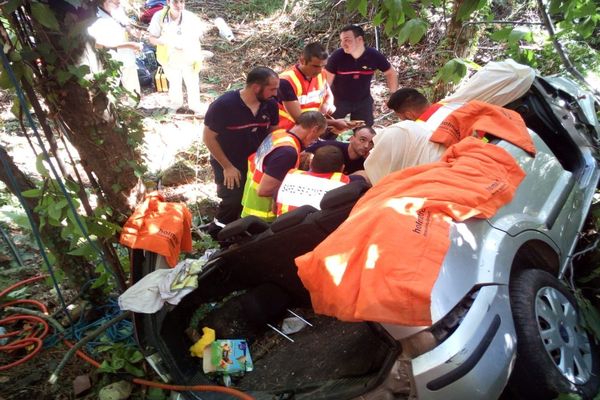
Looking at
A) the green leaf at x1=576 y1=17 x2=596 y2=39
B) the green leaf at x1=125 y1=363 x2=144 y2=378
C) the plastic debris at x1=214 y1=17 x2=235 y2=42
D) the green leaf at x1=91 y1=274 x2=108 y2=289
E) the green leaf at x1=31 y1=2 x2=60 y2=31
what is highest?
the plastic debris at x1=214 y1=17 x2=235 y2=42

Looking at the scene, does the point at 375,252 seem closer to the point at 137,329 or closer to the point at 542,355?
the point at 542,355

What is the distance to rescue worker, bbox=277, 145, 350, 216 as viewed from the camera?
10.5ft

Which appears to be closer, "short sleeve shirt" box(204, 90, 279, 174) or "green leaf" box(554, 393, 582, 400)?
"green leaf" box(554, 393, 582, 400)

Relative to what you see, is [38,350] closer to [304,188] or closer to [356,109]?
[304,188]

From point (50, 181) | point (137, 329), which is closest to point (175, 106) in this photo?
point (50, 181)

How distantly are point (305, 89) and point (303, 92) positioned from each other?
0.04 m

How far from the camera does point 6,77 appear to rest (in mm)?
2439

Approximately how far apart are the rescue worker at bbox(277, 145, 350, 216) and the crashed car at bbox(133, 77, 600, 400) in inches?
17.5

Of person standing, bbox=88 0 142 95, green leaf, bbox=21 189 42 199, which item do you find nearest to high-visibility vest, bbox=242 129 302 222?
green leaf, bbox=21 189 42 199

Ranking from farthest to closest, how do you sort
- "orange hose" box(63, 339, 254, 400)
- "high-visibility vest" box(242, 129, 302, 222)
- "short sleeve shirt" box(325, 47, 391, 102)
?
"short sleeve shirt" box(325, 47, 391, 102)
"high-visibility vest" box(242, 129, 302, 222)
"orange hose" box(63, 339, 254, 400)

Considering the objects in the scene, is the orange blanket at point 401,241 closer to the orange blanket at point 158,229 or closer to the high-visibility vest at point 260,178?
the orange blanket at point 158,229

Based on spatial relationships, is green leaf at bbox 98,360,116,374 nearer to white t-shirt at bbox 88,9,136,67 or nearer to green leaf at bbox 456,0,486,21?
green leaf at bbox 456,0,486,21

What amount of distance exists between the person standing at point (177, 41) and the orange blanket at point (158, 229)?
4.67 meters

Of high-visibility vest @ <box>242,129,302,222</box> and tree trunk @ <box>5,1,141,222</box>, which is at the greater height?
tree trunk @ <box>5,1,141,222</box>
